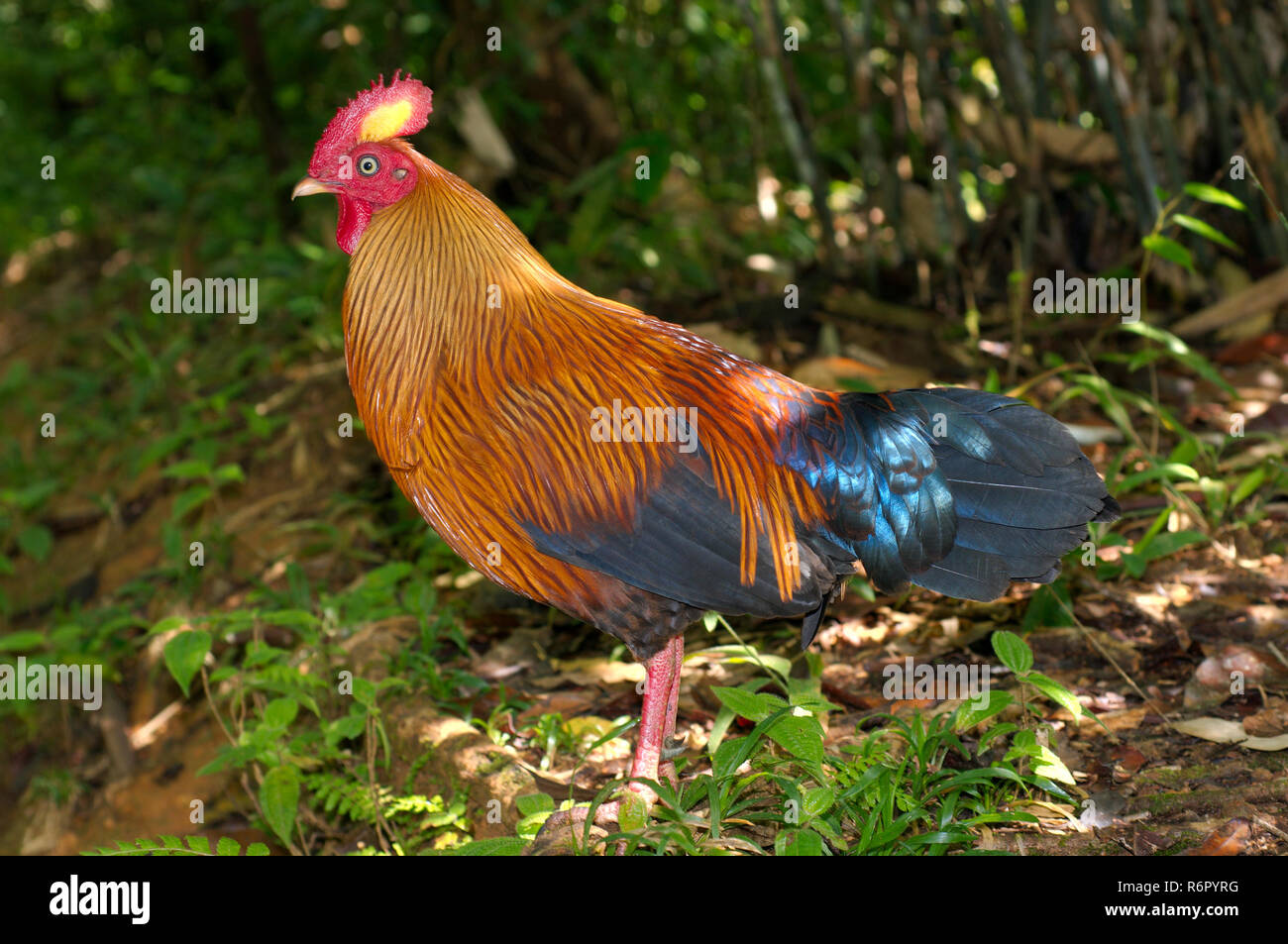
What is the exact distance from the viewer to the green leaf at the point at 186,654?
151 inches

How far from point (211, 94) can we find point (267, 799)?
8.01 m

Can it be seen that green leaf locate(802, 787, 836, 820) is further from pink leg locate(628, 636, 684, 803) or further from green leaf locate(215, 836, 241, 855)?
green leaf locate(215, 836, 241, 855)

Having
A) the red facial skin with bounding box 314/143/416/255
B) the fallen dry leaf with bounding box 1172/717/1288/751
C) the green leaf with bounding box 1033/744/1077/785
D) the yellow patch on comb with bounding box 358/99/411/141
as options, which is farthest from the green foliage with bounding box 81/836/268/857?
the fallen dry leaf with bounding box 1172/717/1288/751

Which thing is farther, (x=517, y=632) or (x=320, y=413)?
(x=320, y=413)

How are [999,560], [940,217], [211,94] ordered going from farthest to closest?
1. [211,94]
2. [940,217]
3. [999,560]

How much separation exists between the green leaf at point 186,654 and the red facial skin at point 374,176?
1.59 meters

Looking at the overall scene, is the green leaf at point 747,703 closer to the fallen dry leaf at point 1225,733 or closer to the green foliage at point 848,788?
the green foliage at point 848,788

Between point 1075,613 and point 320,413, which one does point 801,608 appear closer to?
point 1075,613

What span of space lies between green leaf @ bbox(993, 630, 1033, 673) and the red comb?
2235 millimetres

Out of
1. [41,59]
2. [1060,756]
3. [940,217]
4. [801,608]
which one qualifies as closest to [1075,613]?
[1060,756]

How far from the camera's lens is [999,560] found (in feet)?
10.3

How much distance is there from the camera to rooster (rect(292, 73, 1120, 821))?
3203 mm

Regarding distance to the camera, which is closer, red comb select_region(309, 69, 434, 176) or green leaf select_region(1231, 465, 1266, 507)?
red comb select_region(309, 69, 434, 176)

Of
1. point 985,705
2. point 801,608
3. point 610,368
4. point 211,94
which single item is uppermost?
point 211,94
